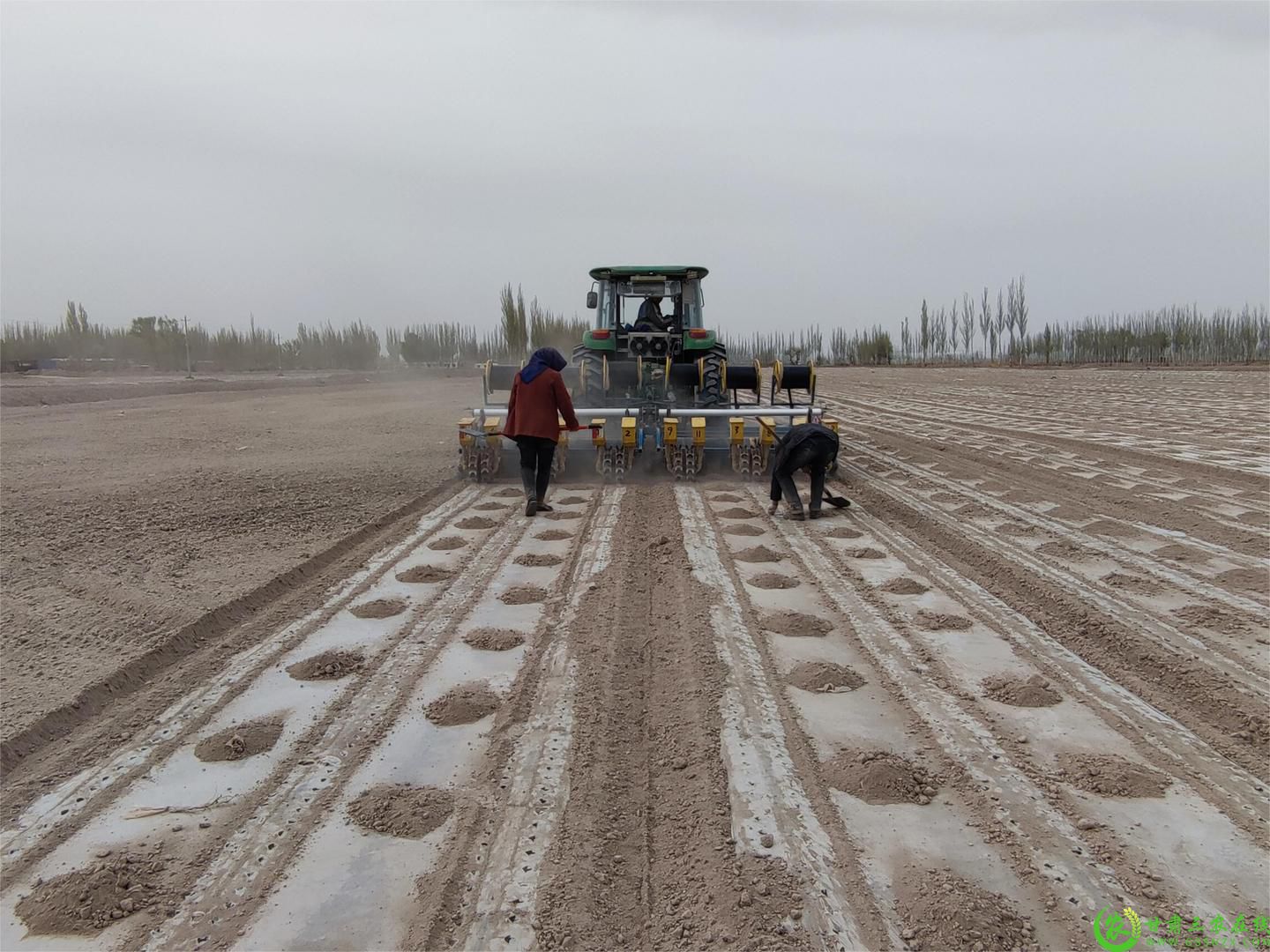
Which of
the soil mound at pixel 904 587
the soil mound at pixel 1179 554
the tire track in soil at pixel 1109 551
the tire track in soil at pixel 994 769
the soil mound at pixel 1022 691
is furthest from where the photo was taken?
the soil mound at pixel 1179 554

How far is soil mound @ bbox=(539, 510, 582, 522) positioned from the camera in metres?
6.57

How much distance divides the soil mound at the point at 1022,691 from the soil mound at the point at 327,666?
2752 millimetres

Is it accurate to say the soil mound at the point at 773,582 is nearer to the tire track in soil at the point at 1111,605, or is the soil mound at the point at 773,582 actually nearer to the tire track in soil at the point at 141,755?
the tire track in soil at the point at 1111,605

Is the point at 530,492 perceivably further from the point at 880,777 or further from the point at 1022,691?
the point at 880,777

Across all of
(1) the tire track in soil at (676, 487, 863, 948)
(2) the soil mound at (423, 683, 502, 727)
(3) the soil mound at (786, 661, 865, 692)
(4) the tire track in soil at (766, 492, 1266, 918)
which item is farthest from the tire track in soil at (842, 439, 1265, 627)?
(2) the soil mound at (423, 683, 502, 727)

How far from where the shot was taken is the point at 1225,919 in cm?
203

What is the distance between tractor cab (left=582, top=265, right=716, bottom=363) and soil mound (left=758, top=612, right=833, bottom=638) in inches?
246

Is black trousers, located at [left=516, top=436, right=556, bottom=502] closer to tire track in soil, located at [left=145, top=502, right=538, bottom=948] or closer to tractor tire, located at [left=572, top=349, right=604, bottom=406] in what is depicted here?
tire track in soil, located at [left=145, top=502, right=538, bottom=948]

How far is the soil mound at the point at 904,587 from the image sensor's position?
4559mm

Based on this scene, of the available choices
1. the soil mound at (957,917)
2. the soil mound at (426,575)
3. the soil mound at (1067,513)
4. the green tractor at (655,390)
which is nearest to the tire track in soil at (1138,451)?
the soil mound at (1067,513)

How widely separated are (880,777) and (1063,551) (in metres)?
3.38

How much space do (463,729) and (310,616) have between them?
1640 mm

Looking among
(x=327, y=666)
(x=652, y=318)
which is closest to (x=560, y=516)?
(x=327, y=666)

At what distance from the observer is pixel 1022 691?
10.7 ft
